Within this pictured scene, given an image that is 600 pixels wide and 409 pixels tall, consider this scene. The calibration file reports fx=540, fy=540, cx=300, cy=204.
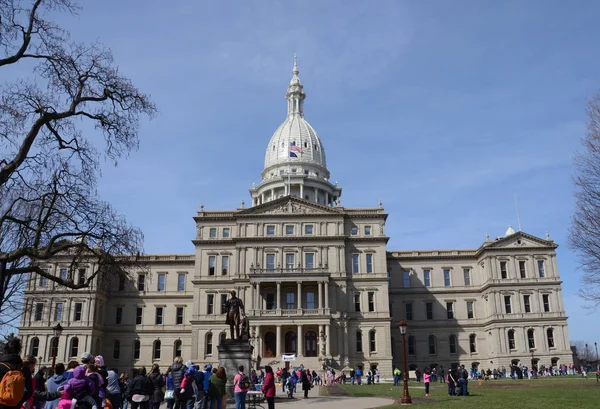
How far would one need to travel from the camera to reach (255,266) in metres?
71.1

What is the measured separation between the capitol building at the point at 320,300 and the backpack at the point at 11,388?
55912 millimetres

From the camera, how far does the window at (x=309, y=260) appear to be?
2827 inches

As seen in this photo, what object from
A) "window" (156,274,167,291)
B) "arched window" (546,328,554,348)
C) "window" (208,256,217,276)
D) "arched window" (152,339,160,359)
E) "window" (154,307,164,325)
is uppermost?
"window" (208,256,217,276)

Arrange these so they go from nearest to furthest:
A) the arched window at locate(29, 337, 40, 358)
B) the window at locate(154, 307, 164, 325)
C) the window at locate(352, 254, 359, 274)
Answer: the window at locate(352, 254, 359, 274) → the arched window at locate(29, 337, 40, 358) → the window at locate(154, 307, 164, 325)

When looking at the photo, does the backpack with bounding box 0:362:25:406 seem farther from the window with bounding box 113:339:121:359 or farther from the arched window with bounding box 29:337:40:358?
the window with bounding box 113:339:121:359

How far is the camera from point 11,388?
930cm

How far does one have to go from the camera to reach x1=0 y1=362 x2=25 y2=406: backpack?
30.5ft

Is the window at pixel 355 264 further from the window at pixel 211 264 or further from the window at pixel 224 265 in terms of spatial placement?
the window at pixel 211 264

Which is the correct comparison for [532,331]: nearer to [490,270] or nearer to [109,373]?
[490,270]

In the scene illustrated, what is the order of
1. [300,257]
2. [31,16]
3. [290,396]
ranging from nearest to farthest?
[31,16]
[290,396]
[300,257]

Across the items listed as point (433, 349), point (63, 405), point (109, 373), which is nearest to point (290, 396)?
point (109, 373)

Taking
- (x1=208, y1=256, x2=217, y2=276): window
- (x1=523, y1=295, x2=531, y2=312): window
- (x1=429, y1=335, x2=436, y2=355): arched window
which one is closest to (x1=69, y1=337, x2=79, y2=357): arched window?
(x1=208, y1=256, x2=217, y2=276): window

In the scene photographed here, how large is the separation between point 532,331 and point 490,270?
9748mm

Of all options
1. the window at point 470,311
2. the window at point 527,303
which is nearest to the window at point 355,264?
the window at point 470,311
